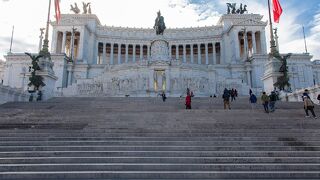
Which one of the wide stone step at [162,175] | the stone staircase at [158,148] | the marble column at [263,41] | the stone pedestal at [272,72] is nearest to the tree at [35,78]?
the stone staircase at [158,148]

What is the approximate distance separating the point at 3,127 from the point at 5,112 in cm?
396

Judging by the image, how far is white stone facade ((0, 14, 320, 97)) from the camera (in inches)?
1407

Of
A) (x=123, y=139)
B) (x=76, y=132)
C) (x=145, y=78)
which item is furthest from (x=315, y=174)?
(x=145, y=78)

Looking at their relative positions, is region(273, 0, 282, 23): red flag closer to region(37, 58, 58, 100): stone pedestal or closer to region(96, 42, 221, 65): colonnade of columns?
region(37, 58, 58, 100): stone pedestal

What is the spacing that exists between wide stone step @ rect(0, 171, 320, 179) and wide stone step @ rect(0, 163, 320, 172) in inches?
11.1

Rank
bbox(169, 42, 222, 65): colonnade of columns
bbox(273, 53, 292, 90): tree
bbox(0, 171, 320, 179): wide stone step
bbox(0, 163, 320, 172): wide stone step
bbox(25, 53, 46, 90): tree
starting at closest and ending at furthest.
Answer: bbox(0, 171, 320, 179): wide stone step → bbox(0, 163, 320, 172): wide stone step → bbox(25, 53, 46, 90): tree → bbox(273, 53, 292, 90): tree → bbox(169, 42, 222, 65): colonnade of columns

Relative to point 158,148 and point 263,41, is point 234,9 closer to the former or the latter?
point 263,41

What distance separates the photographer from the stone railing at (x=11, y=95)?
17.8m

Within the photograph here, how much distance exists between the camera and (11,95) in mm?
19062

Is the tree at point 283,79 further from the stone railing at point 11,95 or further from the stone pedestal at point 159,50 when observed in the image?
the stone railing at point 11,95

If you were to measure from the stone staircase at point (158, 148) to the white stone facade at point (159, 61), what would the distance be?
15.3m

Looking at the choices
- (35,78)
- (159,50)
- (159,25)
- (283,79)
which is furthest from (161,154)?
(159,25)

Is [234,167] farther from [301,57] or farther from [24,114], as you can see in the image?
[301,57]

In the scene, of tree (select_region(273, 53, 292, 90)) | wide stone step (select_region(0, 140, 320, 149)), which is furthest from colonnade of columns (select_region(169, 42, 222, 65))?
wide stone step (select_region(0, 140, 320, 149))
